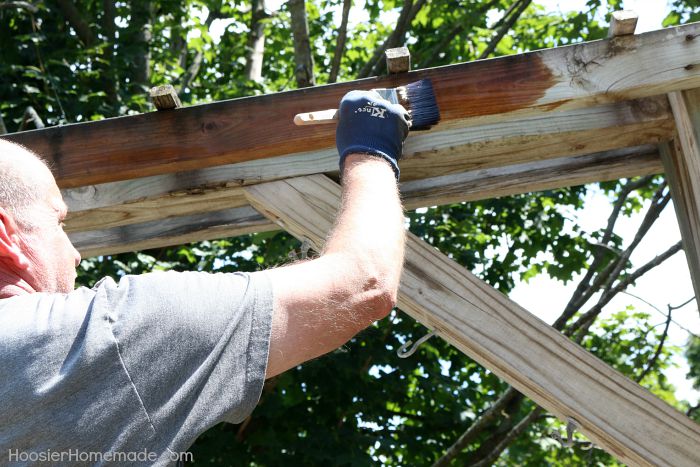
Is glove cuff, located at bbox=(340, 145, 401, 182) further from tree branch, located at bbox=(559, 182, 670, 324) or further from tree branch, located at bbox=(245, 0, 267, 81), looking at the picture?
tree branch, located at bbox=(245, 0, 267, 81)

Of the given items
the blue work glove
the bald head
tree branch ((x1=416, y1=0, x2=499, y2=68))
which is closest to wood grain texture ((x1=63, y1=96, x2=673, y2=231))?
the blue work glove

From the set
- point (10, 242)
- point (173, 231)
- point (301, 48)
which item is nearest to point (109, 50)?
point (301, 48)

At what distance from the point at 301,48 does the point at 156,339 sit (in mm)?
4197

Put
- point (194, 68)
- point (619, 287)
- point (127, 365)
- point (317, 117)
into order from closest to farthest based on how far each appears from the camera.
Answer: point (127, 365) → point (317, 117) → point (619, 287) → point (194, 68)

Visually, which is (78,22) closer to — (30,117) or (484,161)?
(30,117)

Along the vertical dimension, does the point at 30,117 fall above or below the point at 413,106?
above

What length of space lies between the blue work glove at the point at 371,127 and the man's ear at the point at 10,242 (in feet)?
1.97

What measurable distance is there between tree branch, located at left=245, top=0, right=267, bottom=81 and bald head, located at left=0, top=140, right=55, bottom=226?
5484 millimetres

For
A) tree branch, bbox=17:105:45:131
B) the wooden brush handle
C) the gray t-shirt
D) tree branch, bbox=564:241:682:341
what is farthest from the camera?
tree branch, bbox=564:241:682:341

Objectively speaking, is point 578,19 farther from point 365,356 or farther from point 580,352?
point 580,352

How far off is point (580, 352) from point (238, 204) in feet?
3.28

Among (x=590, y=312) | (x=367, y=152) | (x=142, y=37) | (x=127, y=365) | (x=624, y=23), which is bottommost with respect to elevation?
(x=127, y=365)

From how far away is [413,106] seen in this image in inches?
81.7

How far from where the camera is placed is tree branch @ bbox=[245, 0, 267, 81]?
7.12m
